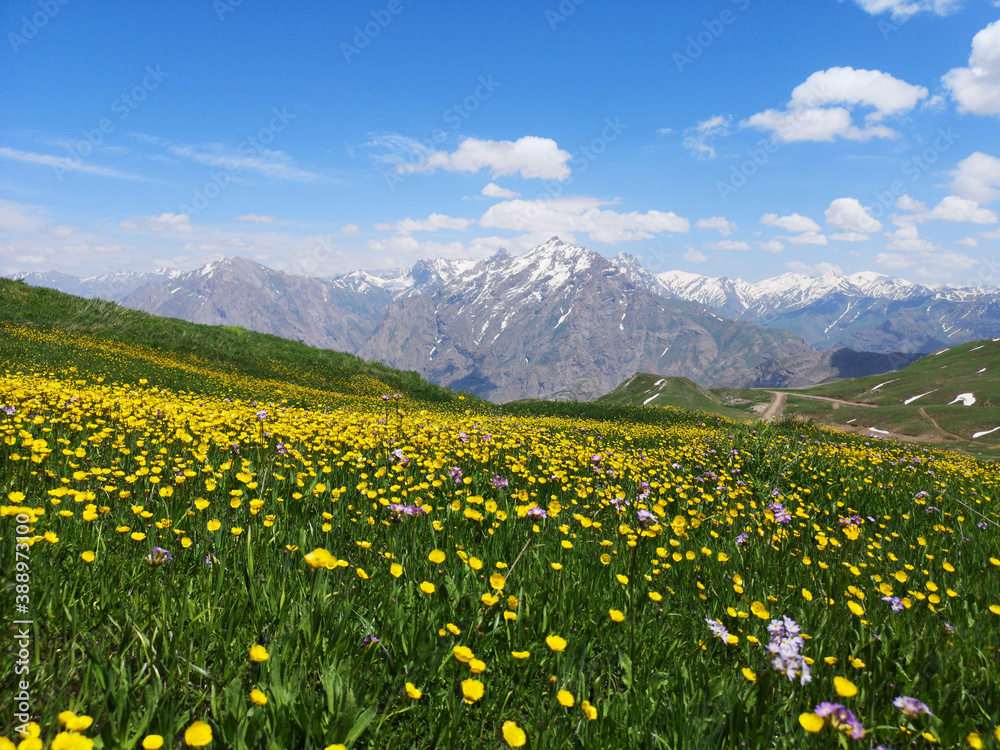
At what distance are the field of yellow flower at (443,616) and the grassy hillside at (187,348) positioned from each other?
42.7 ft

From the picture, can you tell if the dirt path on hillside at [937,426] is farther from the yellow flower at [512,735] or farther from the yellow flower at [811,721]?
the yellow flower at [512,735]

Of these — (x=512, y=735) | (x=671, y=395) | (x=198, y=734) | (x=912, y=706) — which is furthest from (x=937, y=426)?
(x=198, y=734)

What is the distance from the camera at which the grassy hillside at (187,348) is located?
64.3 ft

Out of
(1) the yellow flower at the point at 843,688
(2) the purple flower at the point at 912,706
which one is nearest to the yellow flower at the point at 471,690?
(1) the yellow flower at the point at 843,688

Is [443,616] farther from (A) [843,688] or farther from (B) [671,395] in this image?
(B) [671,395]

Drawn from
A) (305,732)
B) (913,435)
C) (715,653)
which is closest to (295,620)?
(305,732)

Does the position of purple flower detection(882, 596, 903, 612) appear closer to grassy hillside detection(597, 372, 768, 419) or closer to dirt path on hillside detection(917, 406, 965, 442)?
grassy hillside detection(597, 372, 768, 419)

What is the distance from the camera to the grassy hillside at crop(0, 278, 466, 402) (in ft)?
64.3

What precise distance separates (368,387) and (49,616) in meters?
24.7

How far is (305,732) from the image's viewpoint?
2131mm

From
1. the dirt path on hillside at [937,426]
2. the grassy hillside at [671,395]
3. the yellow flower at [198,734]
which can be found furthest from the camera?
the grassy hillside at [671,395]

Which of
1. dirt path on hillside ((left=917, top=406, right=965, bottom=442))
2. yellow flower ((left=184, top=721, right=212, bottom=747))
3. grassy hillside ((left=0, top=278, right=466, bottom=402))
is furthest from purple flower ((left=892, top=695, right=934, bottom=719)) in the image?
dirt path on hillside ((left=917, top=406, right=965, bottom=442))

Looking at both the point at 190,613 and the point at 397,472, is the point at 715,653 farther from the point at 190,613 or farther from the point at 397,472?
the point at 397,472

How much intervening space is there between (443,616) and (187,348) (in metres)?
26.2
